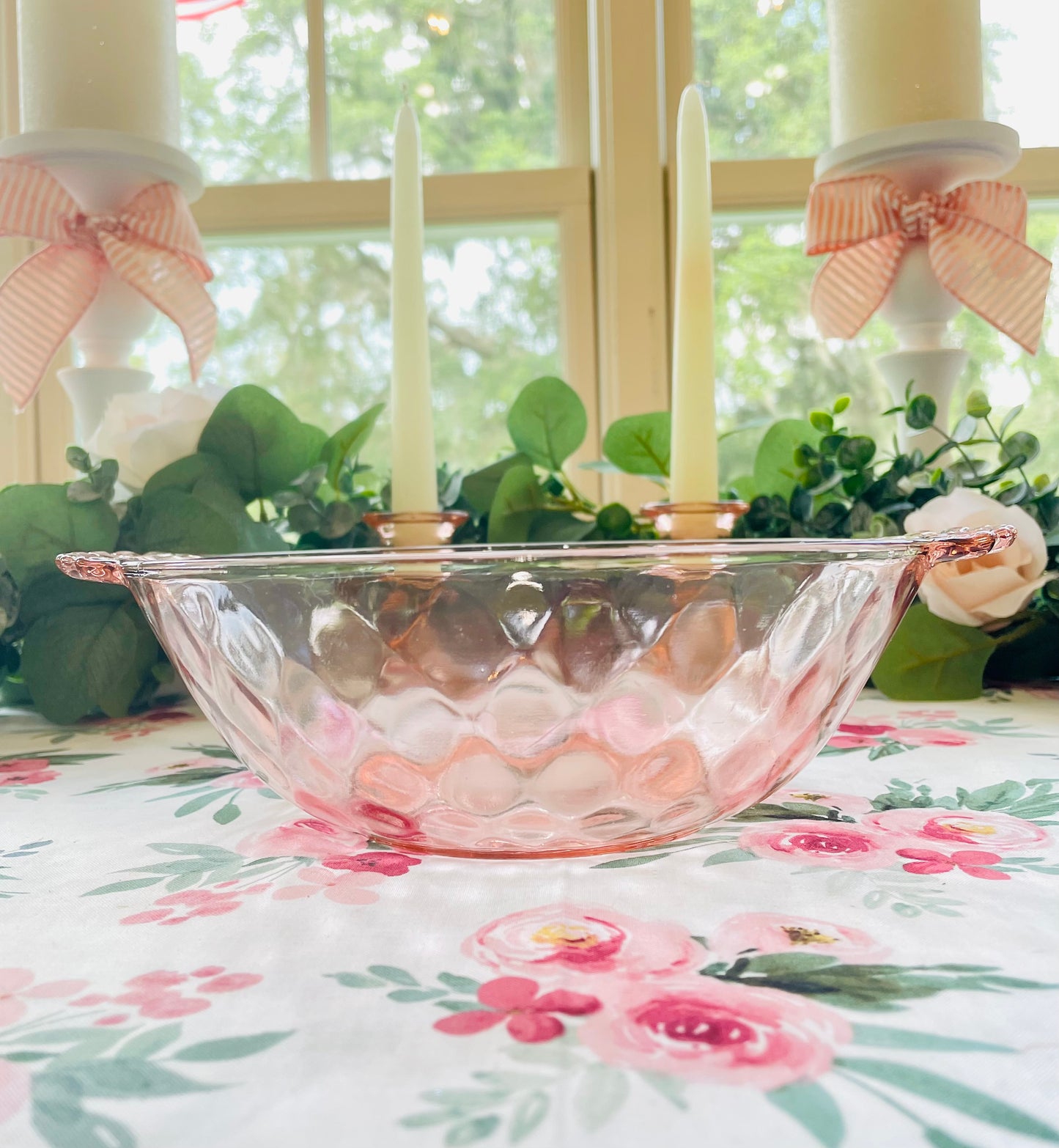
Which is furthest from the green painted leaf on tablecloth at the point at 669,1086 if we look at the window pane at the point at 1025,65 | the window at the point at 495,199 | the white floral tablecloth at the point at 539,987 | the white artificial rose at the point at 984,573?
the window pane at the point at 1025,65

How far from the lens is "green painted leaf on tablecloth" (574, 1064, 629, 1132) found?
15 centimetres

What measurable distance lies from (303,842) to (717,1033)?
0.16 meters

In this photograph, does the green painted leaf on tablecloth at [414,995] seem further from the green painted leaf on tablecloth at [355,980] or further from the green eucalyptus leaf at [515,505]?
the green eucalyptus leaf at [515,505]

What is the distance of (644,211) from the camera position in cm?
98

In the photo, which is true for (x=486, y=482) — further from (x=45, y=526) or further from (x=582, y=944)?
(x=582, y=944)

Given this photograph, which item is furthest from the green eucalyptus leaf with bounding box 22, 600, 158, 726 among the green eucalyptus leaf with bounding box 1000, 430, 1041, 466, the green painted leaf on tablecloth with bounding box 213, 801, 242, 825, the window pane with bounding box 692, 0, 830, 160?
the window pane with bounding box 692, 0, 830, 160

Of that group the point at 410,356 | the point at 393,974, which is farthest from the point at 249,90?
the point at 393,974

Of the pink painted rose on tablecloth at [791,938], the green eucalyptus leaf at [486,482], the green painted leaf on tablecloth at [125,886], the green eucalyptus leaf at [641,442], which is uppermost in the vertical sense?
the green eucalyptus leaf at [641,442]

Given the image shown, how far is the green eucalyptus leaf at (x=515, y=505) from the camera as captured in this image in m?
0.62

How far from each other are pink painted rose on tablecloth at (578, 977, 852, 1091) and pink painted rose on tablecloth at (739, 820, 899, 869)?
9 cm

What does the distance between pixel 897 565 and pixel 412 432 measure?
0.95 feet

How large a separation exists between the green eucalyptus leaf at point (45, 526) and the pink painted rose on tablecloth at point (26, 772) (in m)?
0.11

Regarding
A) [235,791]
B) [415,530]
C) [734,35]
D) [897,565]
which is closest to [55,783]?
[235,791]

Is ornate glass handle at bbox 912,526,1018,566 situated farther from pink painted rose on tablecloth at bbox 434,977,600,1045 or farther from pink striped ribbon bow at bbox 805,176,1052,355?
pink striped ribbon bow at bbox 805,176,1052,355
